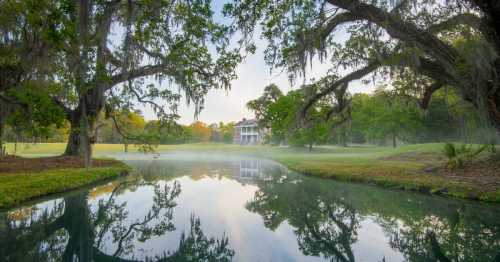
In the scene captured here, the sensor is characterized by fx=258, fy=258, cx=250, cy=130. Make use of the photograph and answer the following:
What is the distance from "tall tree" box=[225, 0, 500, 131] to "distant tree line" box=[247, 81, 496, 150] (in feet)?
9.29

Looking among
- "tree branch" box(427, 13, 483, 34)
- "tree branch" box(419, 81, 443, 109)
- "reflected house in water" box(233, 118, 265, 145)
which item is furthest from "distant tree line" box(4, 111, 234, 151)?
"reflected house in water" box(233, 118, 265, 145)

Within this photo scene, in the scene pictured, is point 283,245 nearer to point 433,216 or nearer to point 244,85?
point 433,216

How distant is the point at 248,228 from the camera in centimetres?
478

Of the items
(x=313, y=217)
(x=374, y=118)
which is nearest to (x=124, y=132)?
(x=313, y=217)

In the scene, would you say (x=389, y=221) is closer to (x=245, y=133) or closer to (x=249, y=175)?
(x=249, y=175)

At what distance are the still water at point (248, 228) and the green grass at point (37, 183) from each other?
0.52 m

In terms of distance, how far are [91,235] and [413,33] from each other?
7628mm

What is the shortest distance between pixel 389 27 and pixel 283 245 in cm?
512

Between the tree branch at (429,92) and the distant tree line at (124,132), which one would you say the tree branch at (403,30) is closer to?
the tree branch at (429,92)

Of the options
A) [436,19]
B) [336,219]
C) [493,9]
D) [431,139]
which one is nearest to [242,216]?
[336,219]

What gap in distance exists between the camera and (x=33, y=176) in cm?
821

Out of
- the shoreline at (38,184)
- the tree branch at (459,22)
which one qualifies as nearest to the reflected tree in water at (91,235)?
the shoreline at (38,184)

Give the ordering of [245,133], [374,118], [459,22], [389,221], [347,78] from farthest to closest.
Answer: [245,133]
[374,118]
[347,78]
[459,22]
[389,221]

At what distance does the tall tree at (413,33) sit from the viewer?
556cm
